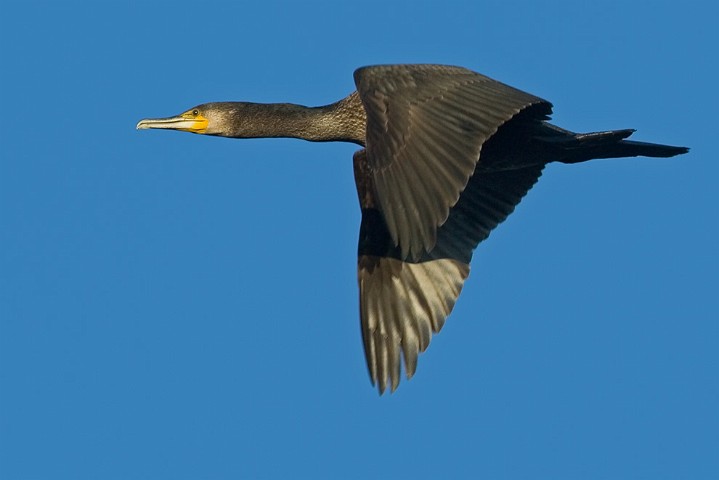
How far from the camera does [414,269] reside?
13555 mm

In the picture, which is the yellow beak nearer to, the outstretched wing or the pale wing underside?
the outstretched wing

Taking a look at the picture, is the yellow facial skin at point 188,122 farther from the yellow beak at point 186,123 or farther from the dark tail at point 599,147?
the dark tail at point 599,147

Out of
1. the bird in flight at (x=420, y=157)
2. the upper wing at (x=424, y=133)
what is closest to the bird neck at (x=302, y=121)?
the bird in flight at (x=420, y=157)

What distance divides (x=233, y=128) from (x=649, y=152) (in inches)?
141

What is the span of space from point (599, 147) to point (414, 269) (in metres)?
1.91

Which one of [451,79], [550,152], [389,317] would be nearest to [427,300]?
[389,317]

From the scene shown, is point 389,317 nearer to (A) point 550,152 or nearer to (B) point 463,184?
(A) point 550,152

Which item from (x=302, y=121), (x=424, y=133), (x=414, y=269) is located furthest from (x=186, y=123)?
(x=424, y=133)

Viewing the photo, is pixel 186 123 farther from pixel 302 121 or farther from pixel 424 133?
pixel 424 133

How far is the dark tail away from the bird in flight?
0.4 inches

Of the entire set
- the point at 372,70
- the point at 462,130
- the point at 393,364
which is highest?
the point at 372,70

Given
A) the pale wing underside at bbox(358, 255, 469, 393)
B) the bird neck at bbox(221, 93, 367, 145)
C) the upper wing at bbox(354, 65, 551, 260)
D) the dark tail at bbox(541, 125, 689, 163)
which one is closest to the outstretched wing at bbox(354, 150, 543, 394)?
the pale wing underside at bbox(358, 255, 469, 393)

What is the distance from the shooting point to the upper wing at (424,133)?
421 inches

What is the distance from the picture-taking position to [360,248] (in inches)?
537
